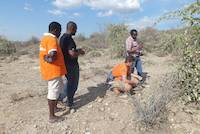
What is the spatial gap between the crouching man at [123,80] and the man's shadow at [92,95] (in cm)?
32

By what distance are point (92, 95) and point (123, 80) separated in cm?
76

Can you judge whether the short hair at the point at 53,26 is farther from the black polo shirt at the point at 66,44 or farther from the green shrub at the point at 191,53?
the green shrub at the point at 191,53

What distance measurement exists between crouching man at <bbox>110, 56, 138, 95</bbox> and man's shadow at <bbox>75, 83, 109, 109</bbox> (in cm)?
32

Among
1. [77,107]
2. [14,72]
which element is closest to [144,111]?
[77,107]

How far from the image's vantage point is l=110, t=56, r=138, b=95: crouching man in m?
7.42

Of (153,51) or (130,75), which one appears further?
(153,51)

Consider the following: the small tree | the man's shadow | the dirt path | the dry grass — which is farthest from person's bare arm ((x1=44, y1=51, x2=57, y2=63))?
the small tree

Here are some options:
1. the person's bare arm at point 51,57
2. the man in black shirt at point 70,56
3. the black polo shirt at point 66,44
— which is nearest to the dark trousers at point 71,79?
the man in black shirt at point 70,56

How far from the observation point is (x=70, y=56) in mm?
6293

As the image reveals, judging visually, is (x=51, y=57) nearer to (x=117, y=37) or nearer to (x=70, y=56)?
(x=70, y=56)

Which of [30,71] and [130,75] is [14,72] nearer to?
[30,71]

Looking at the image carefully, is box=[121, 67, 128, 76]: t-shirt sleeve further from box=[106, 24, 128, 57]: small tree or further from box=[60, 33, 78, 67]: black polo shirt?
box=[106, 24, 128, 57]: small tree

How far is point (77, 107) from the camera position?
6.81 metres

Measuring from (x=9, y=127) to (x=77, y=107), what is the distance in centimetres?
139
